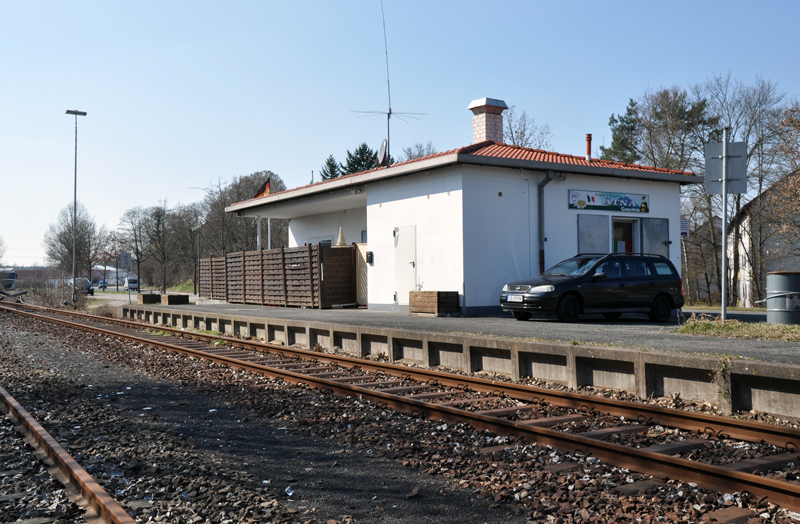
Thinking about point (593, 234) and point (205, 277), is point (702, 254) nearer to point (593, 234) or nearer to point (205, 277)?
point (593, 234)

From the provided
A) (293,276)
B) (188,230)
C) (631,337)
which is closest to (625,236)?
(631,337)

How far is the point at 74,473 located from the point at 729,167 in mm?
11031

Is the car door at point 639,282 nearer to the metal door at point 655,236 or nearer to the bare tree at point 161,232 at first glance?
the metal door at point 655,236

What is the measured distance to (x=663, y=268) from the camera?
55.4ft

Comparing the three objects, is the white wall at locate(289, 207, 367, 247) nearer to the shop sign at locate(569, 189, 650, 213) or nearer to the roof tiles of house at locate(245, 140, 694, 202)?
the roof tiles of house at locate(245, 140, 694, 202)

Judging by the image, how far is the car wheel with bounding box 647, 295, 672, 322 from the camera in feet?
54.7

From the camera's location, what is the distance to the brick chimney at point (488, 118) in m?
23.5

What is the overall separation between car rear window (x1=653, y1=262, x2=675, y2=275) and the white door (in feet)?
21.6

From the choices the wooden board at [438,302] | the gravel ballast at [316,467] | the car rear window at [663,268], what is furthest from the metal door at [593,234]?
the gravel ballast at [316,467]

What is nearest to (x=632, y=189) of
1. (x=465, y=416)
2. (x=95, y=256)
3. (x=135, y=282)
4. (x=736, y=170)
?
(x=736, y=170)

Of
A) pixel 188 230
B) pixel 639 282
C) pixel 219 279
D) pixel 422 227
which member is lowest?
pixel 639 282

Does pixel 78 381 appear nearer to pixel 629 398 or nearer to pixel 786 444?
pixel 629 398

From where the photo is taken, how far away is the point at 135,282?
80.0 meters

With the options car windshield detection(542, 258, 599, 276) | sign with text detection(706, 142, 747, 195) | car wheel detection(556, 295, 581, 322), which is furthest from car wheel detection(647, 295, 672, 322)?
sign with text detection(706, 142, 747, 195)
